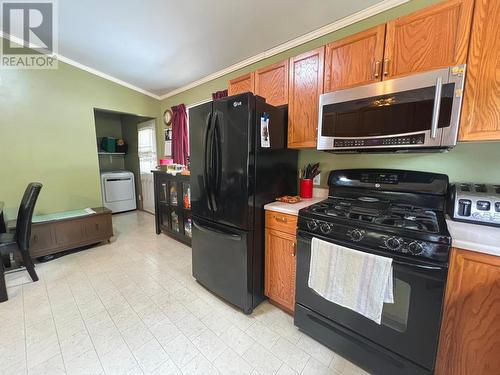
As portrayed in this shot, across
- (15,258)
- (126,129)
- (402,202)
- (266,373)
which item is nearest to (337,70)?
(402,202)

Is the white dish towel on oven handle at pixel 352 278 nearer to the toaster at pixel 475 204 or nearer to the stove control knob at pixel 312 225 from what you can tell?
the stove control knob at pixel 312 225

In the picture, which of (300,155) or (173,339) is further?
(300,155)

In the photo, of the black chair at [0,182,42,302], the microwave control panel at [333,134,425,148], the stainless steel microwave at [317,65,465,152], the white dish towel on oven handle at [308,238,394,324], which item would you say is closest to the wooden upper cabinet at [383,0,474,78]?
the stainless steel microwave at [317,65,465,152]

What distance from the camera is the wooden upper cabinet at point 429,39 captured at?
1.17 m

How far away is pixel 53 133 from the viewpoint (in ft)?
10.5

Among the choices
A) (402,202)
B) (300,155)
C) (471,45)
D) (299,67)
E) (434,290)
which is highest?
(299,67)

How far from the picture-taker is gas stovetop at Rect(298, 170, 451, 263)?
1051 mm

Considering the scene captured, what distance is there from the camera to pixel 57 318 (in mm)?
1729

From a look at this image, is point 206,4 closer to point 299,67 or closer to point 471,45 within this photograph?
point 299,67

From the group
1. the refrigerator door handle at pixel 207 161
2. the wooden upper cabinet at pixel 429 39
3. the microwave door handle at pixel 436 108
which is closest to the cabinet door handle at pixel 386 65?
the wooden upper cabinet at pixel 429 39

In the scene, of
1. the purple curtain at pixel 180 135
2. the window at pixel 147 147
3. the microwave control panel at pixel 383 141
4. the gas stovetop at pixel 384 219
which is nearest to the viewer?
the gas stovetop at pixel 384 219

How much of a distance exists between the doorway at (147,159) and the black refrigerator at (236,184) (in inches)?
123

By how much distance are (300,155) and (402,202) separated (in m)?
1.01

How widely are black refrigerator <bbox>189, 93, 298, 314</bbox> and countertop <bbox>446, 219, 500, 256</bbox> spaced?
1183 mm
